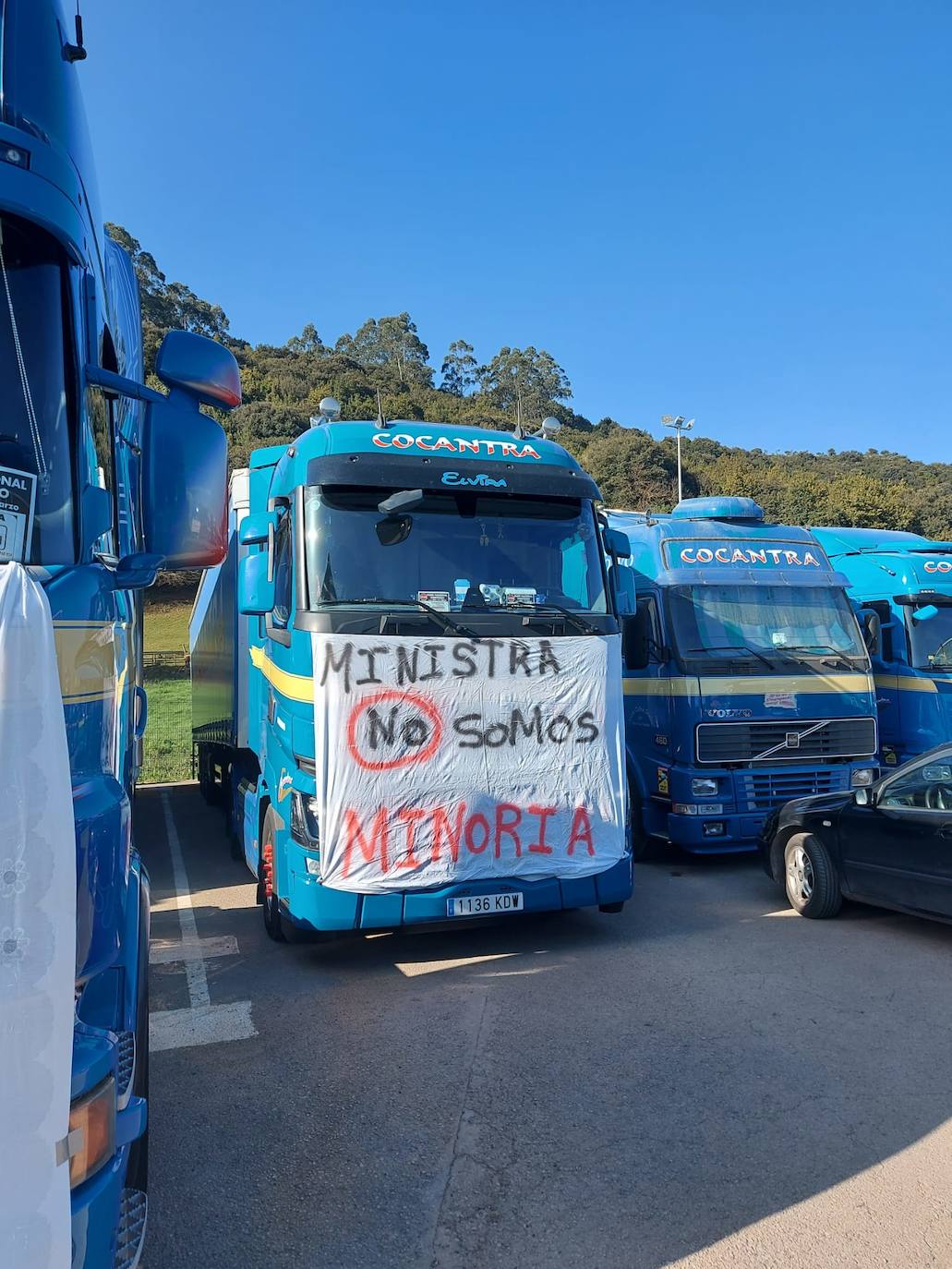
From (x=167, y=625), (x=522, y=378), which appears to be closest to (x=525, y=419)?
(x=522, y=378)

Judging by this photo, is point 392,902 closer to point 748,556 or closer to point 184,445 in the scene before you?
point 184,445

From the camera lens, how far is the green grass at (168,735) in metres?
15.9

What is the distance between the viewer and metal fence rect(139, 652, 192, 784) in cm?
1595

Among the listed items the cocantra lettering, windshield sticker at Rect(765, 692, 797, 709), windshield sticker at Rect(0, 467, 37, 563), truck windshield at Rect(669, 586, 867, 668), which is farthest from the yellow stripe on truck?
windshield sticker at Rect(765, 692, 797, 709)

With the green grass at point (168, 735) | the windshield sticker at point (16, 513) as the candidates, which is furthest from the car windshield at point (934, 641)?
the green grass at point (168, 735)

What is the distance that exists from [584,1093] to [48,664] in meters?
3.33

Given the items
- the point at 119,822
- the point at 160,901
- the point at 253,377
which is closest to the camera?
the point at 119,822

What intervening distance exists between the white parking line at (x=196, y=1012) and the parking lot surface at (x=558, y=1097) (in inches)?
0.7

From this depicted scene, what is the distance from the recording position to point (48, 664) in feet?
7.09

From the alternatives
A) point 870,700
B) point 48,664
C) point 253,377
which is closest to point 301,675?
point 48,664

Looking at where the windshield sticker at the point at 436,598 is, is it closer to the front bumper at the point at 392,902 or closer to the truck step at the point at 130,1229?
the front bumper at the point at 392,902

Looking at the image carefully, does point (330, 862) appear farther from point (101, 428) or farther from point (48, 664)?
point (48, 664)

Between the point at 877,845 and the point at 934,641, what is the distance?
4.73 m

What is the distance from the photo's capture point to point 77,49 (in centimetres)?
315
